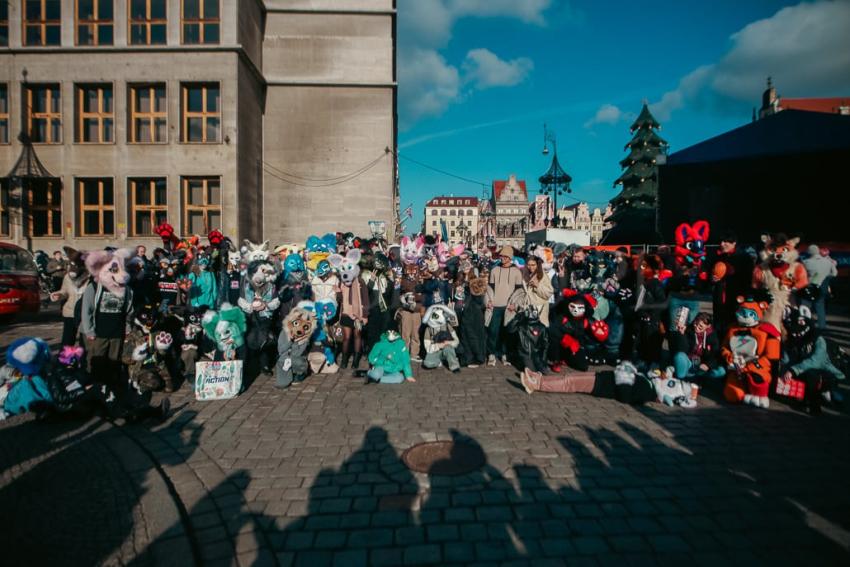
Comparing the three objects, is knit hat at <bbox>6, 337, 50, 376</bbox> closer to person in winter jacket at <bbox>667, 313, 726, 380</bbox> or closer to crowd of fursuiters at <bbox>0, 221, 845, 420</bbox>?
crowd of fursuiters at <bbox>0, 221, 845, 420</bbox>

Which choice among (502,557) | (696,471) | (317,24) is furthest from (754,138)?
(502,557)

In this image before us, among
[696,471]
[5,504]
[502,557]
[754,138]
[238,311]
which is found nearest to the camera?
[502,557]

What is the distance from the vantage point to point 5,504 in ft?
12.6

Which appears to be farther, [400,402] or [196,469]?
Answer: [400,402]

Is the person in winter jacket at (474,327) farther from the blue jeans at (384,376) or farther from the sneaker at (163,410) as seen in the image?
the sneaker at (163,410)

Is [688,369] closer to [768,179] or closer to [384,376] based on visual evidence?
[384,376]

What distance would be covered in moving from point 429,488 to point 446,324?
14.3 feet

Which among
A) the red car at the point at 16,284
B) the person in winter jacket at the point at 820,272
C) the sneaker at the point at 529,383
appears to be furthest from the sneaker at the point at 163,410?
the person in winter jacket at the point at 820,272

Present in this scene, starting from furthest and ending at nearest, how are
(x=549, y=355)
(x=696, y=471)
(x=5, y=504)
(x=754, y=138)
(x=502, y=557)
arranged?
1. (x=754, y=138)
2. (x=549, y=355)
3. (x=696, y=471)
4. (x=5, y=504)
5. (x=502, y=557)

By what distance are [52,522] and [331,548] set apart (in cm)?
219

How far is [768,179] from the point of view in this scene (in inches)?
976

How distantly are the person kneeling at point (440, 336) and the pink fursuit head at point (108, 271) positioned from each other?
465 cm

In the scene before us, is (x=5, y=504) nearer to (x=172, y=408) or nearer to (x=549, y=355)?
(x=172, y=408)

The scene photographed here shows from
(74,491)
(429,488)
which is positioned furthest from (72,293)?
(429,488)
